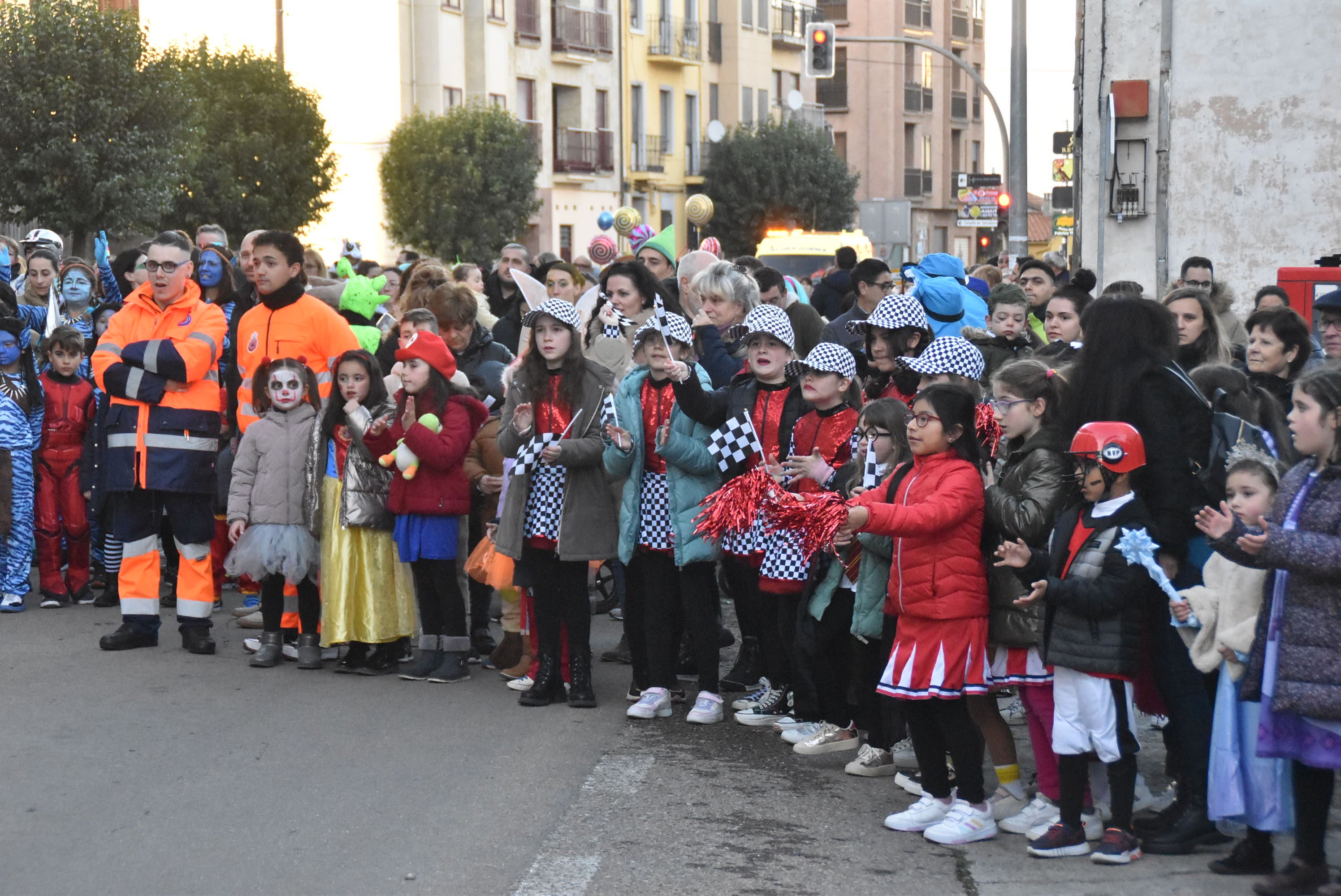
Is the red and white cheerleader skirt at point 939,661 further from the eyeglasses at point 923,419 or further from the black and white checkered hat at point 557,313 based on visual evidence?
the black and white checkered hat at point 557,313

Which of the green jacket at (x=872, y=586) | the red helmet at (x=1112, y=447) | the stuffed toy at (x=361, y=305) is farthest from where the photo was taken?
the stuffed toy at (x=361, y=305)

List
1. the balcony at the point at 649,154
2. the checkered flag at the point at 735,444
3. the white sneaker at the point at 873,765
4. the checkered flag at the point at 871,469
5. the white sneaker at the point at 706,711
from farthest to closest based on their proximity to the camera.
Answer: the balcony at the point at 649,154
the white sneaker at the point at 706,711
the checkered flag at the point at 735,444
the white sneaker at the point at 873,765
the checkered flag at the point at 871,469

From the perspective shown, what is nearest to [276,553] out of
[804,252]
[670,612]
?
[670,612]

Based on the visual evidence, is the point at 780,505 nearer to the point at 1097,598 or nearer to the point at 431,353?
the point at 1097,598

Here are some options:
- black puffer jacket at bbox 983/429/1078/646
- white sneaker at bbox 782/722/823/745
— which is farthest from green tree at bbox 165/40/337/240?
black puffer jacket at bbox 983/429/1078/646

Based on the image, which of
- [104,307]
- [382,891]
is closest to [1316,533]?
[382,891]

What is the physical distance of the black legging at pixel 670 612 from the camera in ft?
25.8

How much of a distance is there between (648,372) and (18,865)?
3669 mm

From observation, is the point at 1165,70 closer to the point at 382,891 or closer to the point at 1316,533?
the point at 1316,533

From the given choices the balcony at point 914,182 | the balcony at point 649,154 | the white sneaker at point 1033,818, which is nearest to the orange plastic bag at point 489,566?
the white sneaker at point 1033,818

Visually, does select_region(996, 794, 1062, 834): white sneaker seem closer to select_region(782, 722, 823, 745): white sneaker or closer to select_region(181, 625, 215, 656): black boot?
select_region(782, 722, 823, 745): white sneaker

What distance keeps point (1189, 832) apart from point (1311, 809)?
0.55 metres

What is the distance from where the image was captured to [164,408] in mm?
9258

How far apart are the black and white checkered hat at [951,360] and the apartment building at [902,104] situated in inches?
2423
